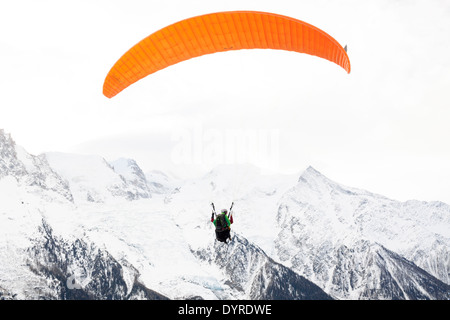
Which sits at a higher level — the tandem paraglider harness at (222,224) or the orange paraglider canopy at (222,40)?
the orange paraglider canopy at (222,40)

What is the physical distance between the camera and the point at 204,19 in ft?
68.8

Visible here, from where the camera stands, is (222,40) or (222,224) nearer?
(222,40)

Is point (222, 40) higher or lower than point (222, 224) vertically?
higher

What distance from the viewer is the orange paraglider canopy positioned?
68.0ft

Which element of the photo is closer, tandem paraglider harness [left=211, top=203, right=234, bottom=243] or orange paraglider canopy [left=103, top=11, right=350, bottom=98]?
orange paraglider canopy [left=103, top=11, right=350, bottom=98]

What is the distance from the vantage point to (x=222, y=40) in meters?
22.1

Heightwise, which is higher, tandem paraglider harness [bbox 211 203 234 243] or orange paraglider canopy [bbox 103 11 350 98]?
orange paraglider canopy [bbox 103 11 350 98]

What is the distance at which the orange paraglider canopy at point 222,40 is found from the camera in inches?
816

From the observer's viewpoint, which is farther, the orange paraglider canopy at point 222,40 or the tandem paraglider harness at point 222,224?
the tandem paraglider harness at point 222,224
